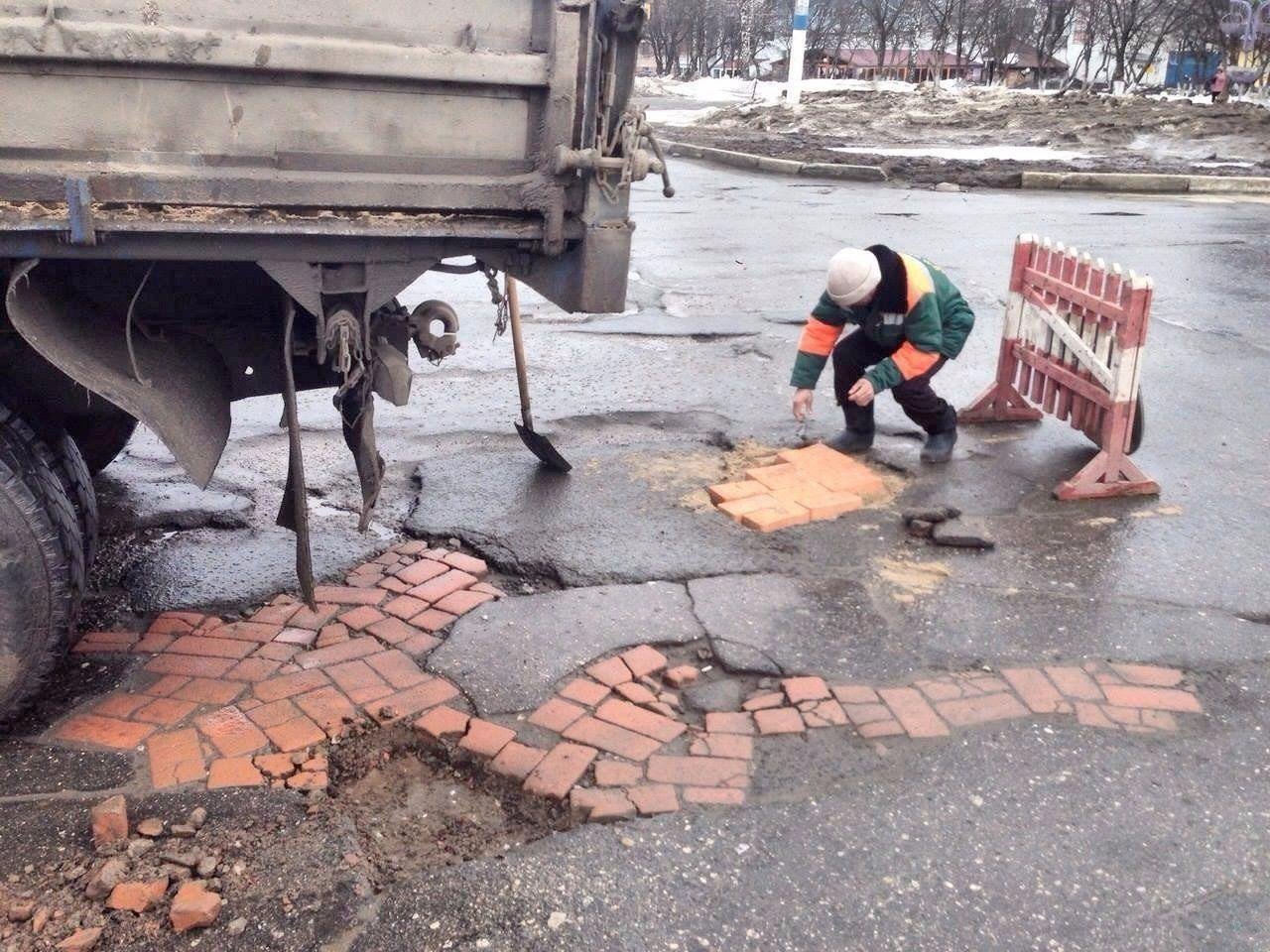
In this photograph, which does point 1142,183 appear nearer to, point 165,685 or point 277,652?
point 277,652

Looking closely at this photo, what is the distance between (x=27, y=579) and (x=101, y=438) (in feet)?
6.03

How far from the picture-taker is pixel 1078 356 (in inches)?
202

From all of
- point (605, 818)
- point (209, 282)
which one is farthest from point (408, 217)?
point (605, 818)

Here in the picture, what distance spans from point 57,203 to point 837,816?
2.46 metres

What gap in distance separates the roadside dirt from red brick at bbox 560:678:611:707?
1481cm

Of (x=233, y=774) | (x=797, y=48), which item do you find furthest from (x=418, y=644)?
(x=797, y=48)

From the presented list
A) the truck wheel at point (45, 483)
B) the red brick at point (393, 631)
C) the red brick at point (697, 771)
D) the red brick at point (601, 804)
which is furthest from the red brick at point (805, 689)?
the truck wheel at point (45, 483)

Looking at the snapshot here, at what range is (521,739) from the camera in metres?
3.18

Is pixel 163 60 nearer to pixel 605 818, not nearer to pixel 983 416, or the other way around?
pixel 605 818

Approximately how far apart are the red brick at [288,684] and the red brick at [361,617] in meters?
0.33

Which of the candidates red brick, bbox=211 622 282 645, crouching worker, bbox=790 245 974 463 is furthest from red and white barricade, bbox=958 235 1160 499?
red brick, bbox=211 622 282 645

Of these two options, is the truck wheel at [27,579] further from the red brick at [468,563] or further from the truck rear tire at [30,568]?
the red brick at [468,563]

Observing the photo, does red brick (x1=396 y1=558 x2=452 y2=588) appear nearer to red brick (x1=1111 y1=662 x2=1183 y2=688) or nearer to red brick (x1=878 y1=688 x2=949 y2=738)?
red brick (x1=878 y1=688 x2=949 y2=738)

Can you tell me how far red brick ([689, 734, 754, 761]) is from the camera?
10.3ft
